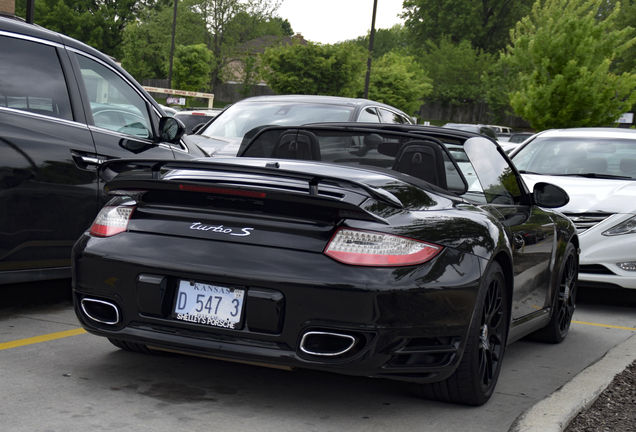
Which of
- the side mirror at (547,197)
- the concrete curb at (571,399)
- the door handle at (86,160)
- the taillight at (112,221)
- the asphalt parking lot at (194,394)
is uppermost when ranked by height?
the side mirror at (547,197)

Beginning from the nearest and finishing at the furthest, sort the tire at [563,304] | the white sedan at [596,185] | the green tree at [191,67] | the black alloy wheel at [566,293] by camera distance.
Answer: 1. the tire at [563,304]
2. the black alloy wheel at [566,293]
3. the white sedan at [596,185]
4. the green tree at [191,67]

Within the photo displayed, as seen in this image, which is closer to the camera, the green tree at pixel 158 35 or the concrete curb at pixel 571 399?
the concrete curb at pixel 571 399

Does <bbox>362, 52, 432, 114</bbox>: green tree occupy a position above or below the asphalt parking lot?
above

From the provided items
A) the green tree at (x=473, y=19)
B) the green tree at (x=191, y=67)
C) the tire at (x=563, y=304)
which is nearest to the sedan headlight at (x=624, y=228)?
the tire at (x=563, y=304)

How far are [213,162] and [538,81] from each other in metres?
22.6

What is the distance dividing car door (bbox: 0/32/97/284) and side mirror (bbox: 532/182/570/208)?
2.97 meters

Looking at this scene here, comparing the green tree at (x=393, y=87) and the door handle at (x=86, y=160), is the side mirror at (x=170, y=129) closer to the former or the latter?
the door handle at (x=86, y=160)

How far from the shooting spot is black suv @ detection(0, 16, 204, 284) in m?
5.04

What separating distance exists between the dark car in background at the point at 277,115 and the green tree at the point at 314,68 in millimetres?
19536

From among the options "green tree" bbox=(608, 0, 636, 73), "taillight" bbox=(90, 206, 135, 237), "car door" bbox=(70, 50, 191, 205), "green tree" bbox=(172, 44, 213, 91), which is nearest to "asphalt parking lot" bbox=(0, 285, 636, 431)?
"taillight" bbox=(90, 206, 135, 237)

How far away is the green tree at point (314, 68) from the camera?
100ft

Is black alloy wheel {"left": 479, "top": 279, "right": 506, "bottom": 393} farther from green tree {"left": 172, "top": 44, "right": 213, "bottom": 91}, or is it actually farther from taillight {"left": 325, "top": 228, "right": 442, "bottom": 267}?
green tree {"left": 172, "top": 44, "right": 213, "bottom": 91}

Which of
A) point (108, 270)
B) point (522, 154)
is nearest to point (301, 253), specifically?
point (108, 270)

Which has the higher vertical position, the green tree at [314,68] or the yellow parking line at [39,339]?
the green tree at [314,68]
